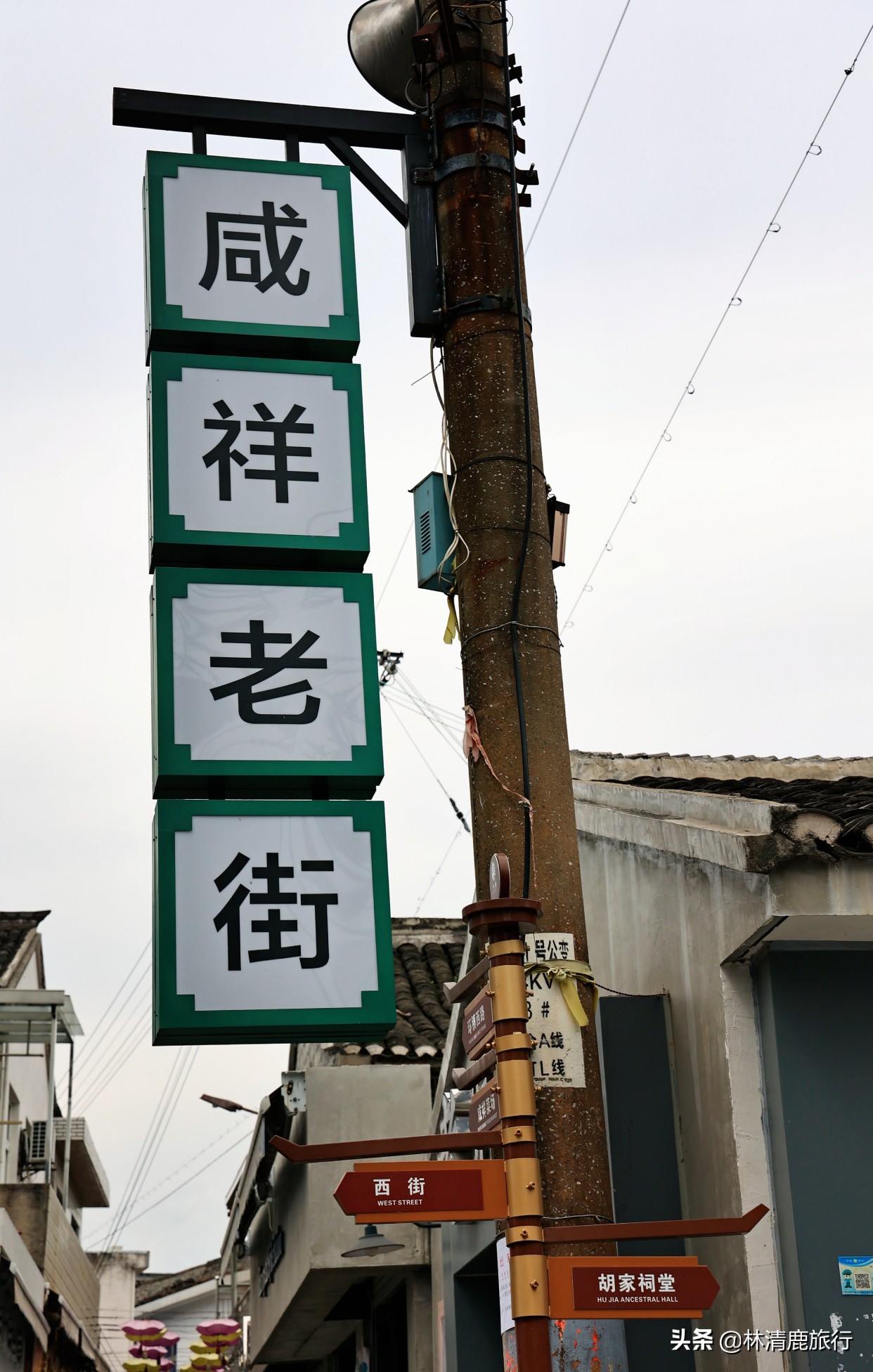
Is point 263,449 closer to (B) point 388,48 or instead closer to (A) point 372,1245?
(B) point 388,48

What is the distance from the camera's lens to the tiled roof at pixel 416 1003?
50.3ft

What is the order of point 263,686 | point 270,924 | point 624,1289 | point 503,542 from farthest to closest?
point 263,686 → point 270,924 → point 503,542 → point 624,1289

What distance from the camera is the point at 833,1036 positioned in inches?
308

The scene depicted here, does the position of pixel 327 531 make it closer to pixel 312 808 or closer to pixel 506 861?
pixel 312 808

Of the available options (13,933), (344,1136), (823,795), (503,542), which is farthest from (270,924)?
(13,933)

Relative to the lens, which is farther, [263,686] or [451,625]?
[263,686]

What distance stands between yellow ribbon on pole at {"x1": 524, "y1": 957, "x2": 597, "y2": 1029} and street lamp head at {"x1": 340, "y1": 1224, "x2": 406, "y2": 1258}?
25.9 feet

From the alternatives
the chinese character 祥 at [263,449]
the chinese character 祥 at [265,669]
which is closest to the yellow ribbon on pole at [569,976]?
the chinese character 祥 at [265,669]

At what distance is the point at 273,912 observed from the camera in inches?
281

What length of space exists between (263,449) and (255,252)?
47.3 inches

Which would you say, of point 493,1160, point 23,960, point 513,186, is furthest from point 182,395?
point 23,960

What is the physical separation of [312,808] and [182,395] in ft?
7.44

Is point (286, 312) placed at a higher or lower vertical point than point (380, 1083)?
higher

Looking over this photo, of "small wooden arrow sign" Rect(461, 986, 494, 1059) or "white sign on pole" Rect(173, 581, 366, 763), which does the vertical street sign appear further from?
"small wooden arrow sign" Rect(461, 986, 494, 1059)
